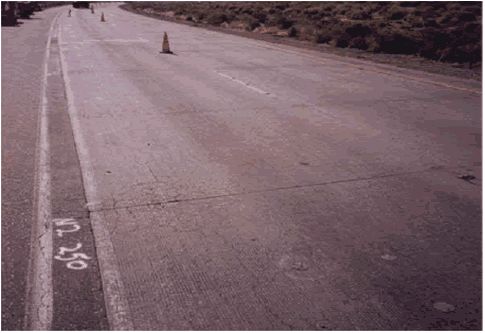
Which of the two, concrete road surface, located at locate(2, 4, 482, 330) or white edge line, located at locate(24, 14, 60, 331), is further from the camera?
concrete road surface, located at locate(2, 4, 482, 330)

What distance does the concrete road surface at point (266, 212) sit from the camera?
354 cm

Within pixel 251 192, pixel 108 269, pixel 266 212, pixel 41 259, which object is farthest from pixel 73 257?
pixel 251 192

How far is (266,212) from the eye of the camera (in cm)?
510

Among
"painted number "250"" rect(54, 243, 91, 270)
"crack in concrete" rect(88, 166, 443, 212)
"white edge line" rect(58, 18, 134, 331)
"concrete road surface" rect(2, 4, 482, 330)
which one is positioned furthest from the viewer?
"crack in concrete" rect(88, 166, 443, 212)

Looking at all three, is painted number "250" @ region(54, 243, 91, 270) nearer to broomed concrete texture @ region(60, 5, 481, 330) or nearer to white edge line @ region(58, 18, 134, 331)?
white edge line @ region(58, 18, 134, 331)

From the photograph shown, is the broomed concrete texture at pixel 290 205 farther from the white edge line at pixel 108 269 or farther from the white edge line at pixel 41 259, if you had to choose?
the white edge line at pixel 41 259

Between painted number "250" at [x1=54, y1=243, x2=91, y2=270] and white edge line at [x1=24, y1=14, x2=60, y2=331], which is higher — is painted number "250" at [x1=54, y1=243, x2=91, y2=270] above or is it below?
above

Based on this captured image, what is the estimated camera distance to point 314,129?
27.1 feet

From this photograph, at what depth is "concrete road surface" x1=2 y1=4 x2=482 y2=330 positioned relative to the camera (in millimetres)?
3537

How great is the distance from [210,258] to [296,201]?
150cm

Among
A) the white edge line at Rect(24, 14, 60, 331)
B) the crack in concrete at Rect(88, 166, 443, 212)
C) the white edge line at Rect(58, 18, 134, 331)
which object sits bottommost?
the white edge line at Rect(24, 14, 60, 331)

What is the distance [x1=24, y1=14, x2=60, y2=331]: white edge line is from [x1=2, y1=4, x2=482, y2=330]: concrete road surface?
3 cm

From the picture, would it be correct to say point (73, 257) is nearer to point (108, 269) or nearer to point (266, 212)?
point (108, 269)

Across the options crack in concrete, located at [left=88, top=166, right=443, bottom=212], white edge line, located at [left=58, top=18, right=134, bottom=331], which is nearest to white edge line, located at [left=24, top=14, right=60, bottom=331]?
white edge line, located at [left=58, top=18, right=134, bottom=331]
